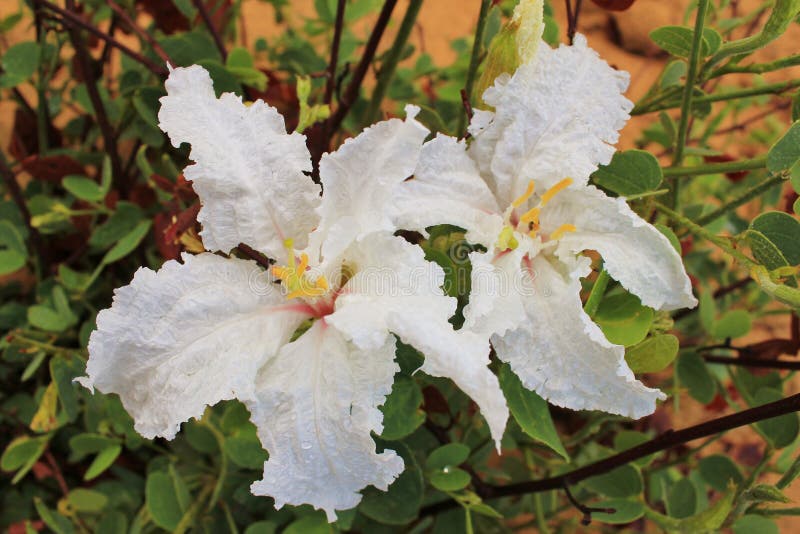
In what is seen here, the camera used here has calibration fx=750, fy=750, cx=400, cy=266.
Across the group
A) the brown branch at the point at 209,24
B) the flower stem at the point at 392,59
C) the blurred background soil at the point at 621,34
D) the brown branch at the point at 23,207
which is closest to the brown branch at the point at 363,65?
the flower stem at the point at 392,59

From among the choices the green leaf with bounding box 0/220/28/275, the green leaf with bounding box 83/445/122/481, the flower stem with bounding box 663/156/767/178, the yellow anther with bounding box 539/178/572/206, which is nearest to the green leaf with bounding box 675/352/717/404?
the flower stem with bounding box 663/156/767/178

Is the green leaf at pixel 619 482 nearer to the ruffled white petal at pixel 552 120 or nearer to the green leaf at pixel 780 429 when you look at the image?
the green leaf at pixel 780 429

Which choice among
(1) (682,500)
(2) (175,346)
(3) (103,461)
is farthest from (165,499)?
(1) (682,500)

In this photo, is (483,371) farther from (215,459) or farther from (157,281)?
(215,459)

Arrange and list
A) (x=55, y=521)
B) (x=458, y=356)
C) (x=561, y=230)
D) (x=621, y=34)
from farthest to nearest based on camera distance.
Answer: (x=621, y=34)
(x=55, y=521)
(x=561, y=230)
(x=458, y=356)

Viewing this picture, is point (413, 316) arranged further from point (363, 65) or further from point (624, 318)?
point (363, 65)

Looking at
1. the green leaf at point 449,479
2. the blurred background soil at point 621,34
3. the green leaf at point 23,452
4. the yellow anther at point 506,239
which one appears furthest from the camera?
the blurred background soil at point 621,34
